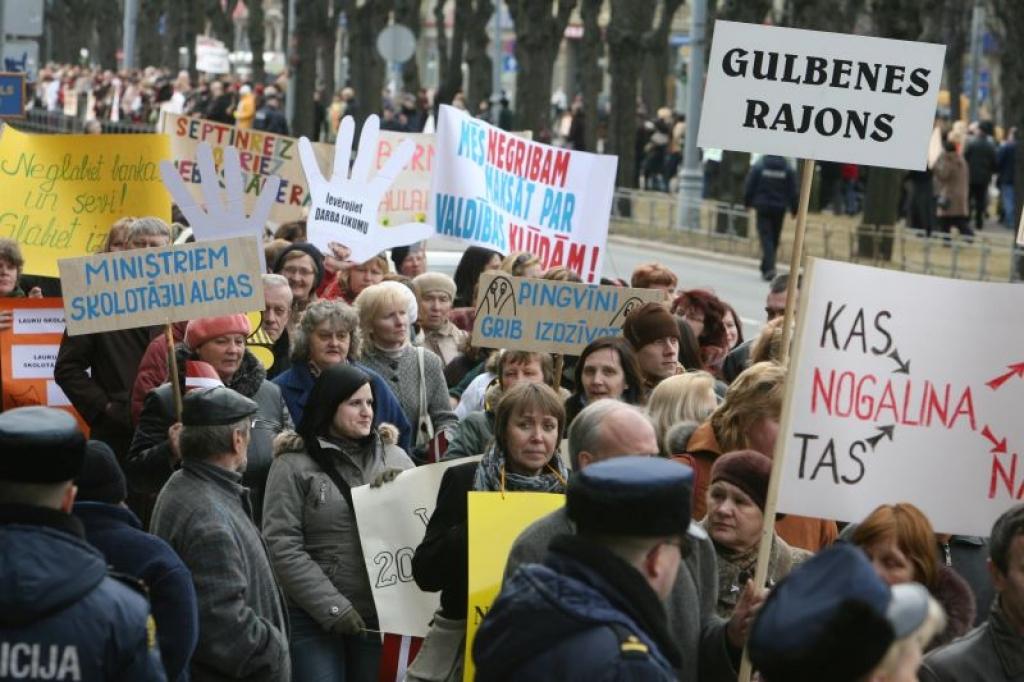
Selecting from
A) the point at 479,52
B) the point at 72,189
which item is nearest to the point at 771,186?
the point at 72,189

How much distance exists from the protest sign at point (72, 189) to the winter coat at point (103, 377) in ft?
8.57

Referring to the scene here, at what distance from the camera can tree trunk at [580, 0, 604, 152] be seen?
1629 inches

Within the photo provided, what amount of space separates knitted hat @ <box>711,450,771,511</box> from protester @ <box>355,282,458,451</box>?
3198mm

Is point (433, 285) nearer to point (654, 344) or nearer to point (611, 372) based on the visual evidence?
point (654, 344)

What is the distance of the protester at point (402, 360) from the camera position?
862cm

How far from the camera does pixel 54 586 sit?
13.8 ft

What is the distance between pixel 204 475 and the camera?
586 centimetres

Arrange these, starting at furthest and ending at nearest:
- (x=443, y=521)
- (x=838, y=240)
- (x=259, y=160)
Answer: (x=838, y=240)
(x=259, y=160)
(x=443, y=521)

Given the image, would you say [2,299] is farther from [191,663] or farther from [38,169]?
[191,663]

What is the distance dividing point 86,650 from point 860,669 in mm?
1731

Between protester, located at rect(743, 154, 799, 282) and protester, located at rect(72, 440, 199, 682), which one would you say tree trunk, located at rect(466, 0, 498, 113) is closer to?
protester, located at rect(743, 154, 799, 282)

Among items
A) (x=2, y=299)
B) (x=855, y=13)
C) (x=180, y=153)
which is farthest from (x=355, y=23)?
(x=2, y=299)

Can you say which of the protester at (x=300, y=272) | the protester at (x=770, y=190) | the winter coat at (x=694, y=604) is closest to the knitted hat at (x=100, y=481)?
the winter coat at (x=694, y=604)

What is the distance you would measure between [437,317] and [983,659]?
5313 mm
